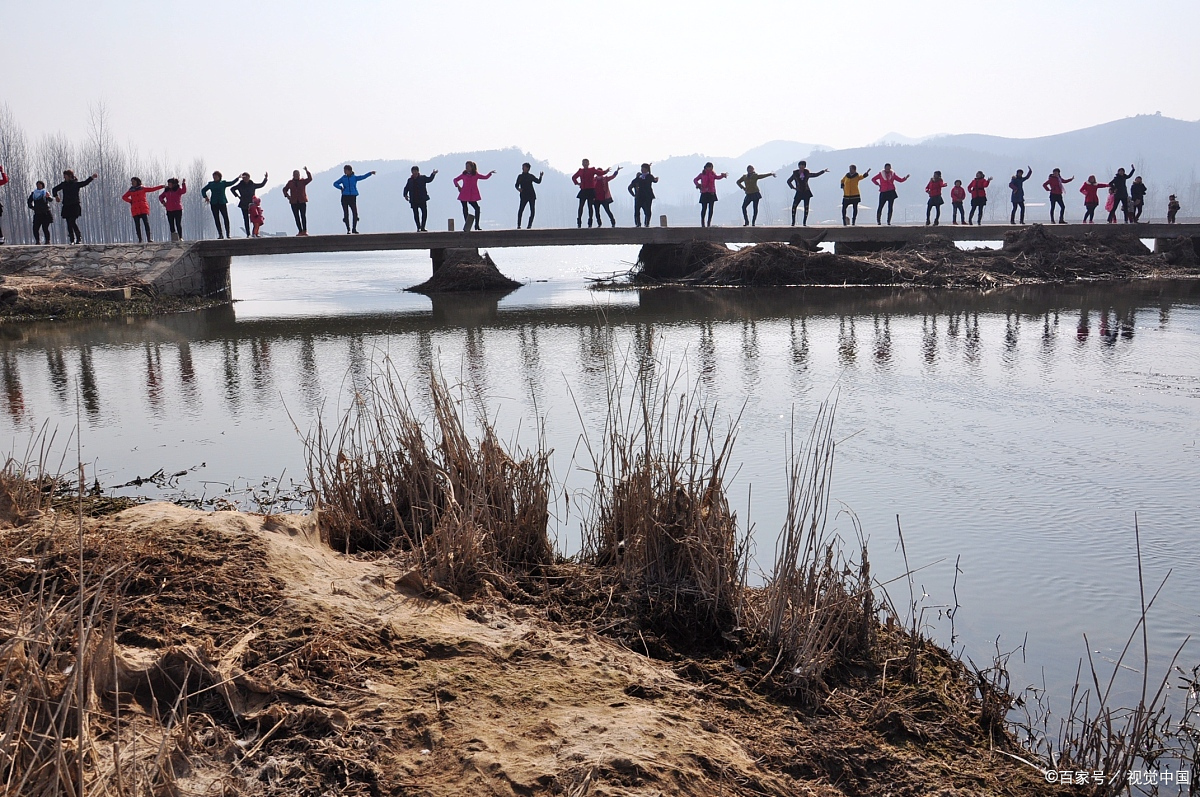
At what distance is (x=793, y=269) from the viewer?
18.9 meters

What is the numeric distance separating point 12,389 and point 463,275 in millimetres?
11127

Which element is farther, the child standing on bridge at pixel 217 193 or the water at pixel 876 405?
the child standing on bridge at pixel 217 193

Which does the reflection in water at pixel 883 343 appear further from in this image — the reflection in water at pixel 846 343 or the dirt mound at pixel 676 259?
the dirt mound at pixel 676 259

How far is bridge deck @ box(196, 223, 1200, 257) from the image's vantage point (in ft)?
61.4

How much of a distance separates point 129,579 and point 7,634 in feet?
1.78

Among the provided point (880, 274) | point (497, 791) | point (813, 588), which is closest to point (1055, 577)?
point (813, 588)

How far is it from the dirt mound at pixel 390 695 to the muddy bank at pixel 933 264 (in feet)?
52.1

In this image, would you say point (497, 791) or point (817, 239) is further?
point (817, 239)

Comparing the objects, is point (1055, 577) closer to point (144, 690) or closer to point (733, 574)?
point (733, 574)

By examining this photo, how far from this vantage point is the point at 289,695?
2.54 metres

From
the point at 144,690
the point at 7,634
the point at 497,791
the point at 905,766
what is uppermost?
the point at 7,634

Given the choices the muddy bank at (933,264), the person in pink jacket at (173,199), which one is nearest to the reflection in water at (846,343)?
the muddy bank at (933,264)

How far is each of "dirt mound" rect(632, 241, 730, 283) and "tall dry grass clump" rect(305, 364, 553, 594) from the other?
16.2 meters

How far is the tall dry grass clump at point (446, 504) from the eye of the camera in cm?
370
